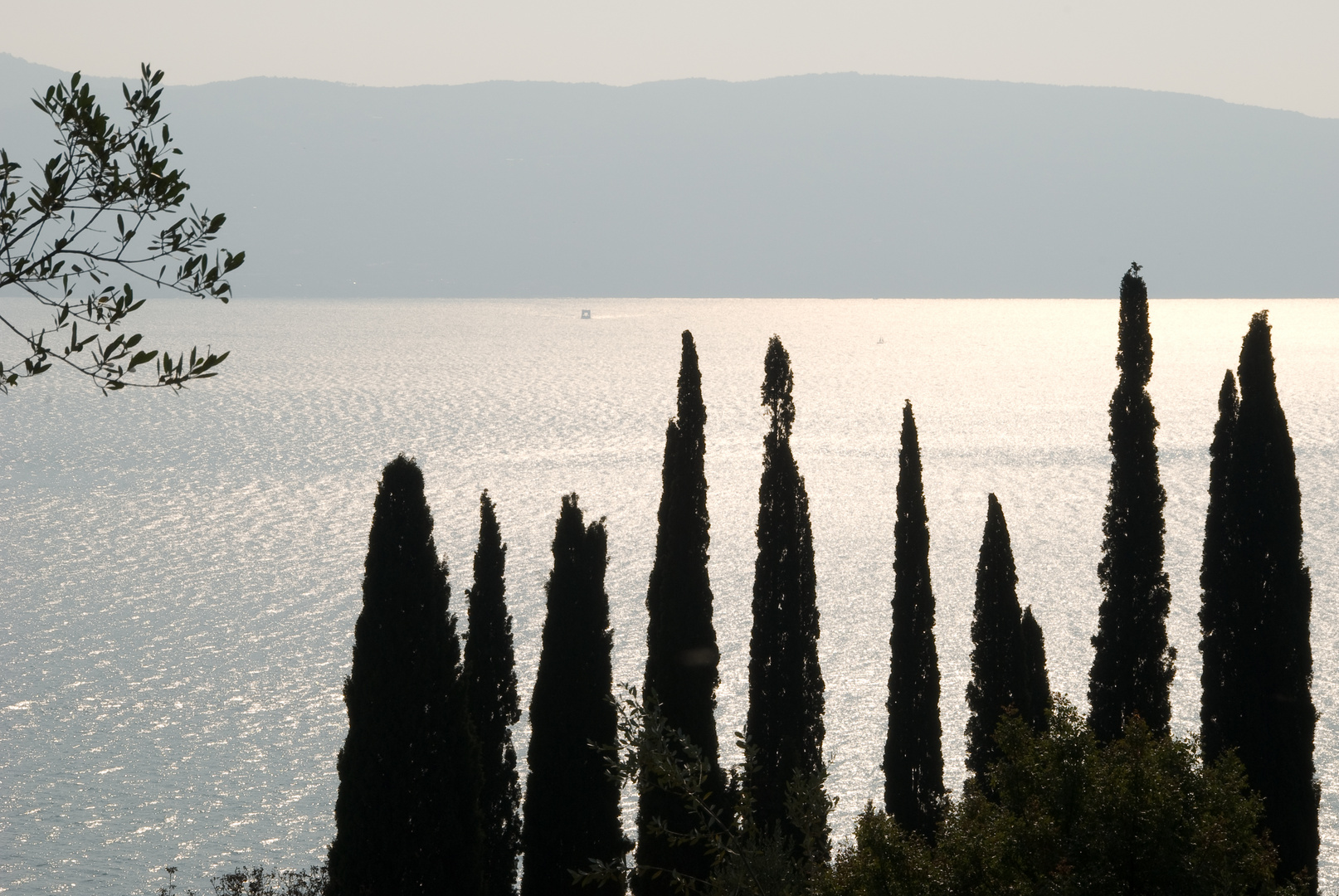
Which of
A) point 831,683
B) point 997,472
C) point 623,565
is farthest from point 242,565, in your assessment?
Answer: point 997,472

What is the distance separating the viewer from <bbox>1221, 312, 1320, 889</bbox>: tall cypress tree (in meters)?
27.6

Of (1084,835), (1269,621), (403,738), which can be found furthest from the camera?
(1269,621)

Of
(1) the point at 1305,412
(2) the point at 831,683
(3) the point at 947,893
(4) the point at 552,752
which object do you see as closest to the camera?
(3) the point at 947,893

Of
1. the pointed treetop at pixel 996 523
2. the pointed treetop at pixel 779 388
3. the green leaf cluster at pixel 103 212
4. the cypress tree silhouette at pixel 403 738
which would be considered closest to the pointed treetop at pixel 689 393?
the pointed treetop at pixel 779 388

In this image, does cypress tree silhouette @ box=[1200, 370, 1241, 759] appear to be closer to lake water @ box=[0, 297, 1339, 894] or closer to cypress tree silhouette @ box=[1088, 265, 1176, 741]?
cypress tree silhouette @ box=[1088, 265, 1176, 741]

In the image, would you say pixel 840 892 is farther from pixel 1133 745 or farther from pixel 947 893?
pixel 1133 745

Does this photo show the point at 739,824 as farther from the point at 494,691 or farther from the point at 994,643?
the point at 994,643

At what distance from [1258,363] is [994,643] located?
9.76 m

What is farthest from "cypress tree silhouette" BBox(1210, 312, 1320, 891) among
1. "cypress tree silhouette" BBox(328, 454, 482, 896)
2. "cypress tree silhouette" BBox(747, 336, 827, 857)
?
"cypress tree silhouette" BBox(328, 454, 482, 896)

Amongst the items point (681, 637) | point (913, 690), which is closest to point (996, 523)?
point (913, 690)

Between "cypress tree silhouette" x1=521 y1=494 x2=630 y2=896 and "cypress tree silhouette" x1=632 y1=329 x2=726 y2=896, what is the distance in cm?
126

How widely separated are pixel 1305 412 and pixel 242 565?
489 feet

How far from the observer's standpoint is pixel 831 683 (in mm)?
64750

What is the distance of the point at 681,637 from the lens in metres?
30.2
